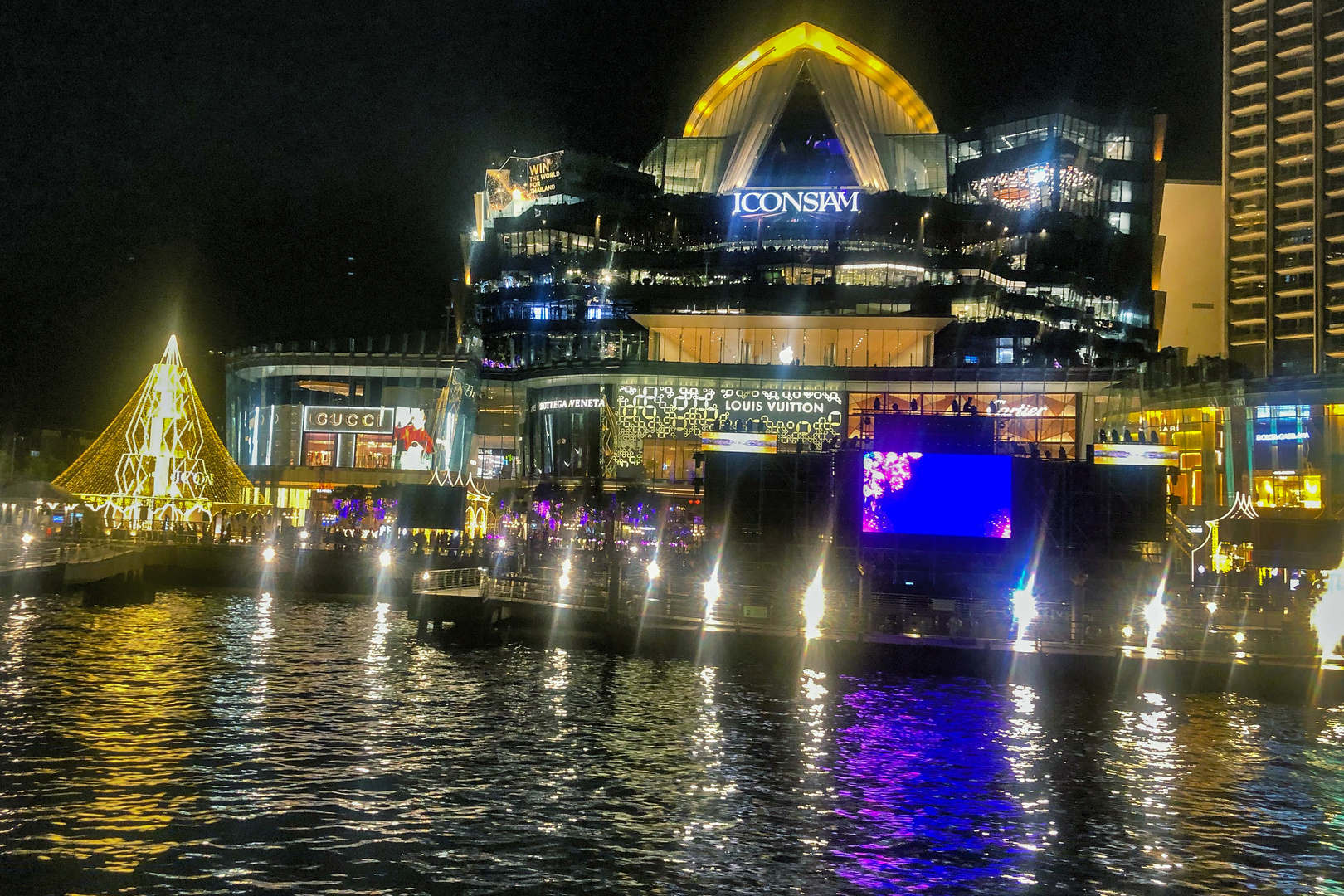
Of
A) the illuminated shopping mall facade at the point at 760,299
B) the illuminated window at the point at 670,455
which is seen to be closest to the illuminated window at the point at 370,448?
the illuminated shopping mall facade at the point at 760,299

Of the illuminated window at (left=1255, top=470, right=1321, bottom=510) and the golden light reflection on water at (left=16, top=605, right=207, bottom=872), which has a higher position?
the illuminated window at (left=1255, top=470, right=1321, bottom=510)

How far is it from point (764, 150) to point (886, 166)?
11.4 metres

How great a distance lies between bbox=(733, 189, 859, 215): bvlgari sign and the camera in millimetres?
100750

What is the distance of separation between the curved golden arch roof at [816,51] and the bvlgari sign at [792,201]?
20320 millimetres

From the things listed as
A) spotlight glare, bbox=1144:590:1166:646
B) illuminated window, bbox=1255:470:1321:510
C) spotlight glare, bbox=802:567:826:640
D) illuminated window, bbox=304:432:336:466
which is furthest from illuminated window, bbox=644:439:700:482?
spotlight glare, bbox=1144:590:1166:646

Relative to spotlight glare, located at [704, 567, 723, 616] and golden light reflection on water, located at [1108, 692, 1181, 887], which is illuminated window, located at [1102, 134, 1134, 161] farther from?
golden light reflection on water, located at [1108, 692, 1181, 887]

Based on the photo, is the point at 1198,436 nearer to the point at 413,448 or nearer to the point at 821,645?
the point at 821,645

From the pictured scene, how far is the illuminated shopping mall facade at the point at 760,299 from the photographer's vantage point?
88688mm

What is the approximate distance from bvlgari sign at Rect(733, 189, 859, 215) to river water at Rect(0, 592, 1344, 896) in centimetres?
6817

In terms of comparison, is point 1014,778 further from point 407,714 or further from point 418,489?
point 418,489

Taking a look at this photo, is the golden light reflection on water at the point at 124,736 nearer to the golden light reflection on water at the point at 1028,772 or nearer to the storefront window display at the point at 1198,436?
the golden light reflection on water at the point at 1028,772

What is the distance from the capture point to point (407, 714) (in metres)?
30.5

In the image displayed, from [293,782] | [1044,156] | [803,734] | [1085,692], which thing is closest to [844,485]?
[1085,692]

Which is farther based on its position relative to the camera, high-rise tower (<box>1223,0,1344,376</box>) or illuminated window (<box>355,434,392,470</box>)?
high-rise tower (<box>1223,0,1344,376</box>)
